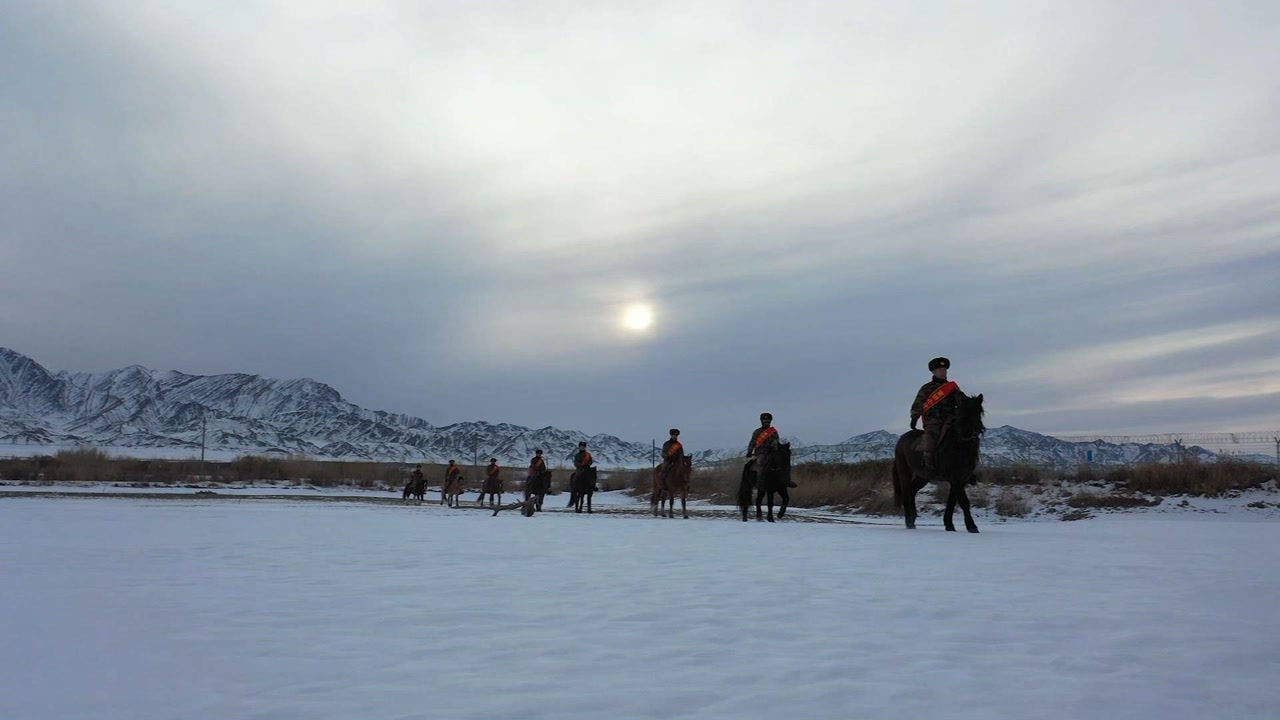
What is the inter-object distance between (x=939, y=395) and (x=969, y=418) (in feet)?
1.82

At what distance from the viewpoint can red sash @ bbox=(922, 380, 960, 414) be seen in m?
13.0

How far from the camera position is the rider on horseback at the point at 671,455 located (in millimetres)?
21078

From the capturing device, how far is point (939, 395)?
13.1m

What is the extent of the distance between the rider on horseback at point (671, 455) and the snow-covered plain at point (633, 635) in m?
12.4

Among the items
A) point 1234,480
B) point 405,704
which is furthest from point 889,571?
point 1234,480

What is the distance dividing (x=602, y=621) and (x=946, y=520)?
32.2ft

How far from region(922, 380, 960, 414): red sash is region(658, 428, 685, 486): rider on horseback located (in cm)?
842

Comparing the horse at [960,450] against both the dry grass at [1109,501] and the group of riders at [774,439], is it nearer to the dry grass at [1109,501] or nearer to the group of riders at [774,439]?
the group of riders at [774,439]

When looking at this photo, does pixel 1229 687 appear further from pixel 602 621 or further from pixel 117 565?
pixel 117 565

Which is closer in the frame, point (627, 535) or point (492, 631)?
point (492, 631)

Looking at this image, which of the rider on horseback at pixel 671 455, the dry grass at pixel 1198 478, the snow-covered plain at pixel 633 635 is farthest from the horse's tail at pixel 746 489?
the dry grass at pixel 1198 478

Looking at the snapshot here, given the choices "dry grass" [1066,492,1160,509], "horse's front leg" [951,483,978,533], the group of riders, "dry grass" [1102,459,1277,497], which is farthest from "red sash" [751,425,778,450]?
"dry grass" [1102,459,1277,497]

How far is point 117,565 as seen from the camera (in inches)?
289

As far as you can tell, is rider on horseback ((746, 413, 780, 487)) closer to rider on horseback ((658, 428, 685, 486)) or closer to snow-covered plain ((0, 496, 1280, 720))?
rider on horseback ((658, 428, 685, 486))
